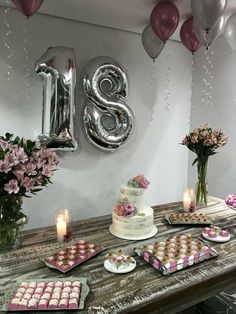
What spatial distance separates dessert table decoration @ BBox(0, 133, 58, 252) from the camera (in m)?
1.28

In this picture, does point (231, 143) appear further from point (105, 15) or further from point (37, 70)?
point (37, 70)

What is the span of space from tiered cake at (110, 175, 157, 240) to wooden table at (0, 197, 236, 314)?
50 millimetres

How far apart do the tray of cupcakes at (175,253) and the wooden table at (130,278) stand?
0.03 m

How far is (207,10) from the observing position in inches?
55.7

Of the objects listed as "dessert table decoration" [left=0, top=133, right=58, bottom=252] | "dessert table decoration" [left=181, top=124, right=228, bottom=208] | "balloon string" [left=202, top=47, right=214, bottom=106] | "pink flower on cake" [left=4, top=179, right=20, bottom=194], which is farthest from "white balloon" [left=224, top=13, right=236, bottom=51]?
"pink flower on cake" [left=4, top=179, right=20, bottom=194]

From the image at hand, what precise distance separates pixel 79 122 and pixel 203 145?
3.52 ft

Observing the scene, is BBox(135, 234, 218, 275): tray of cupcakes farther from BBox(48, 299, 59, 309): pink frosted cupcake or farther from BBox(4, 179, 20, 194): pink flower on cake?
BBox(4, 179, 20, 194): pink flower on cake

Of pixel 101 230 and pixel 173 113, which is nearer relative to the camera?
pixel 101 230

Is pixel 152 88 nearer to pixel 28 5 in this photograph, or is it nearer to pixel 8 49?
pixel 8 49

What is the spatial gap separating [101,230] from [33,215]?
2.93ft

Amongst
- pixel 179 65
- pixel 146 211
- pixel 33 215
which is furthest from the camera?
pixel 179 65

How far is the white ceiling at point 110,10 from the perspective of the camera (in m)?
1.88

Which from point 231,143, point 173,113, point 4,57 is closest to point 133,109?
point 173,113

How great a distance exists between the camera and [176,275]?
4.07 ft
